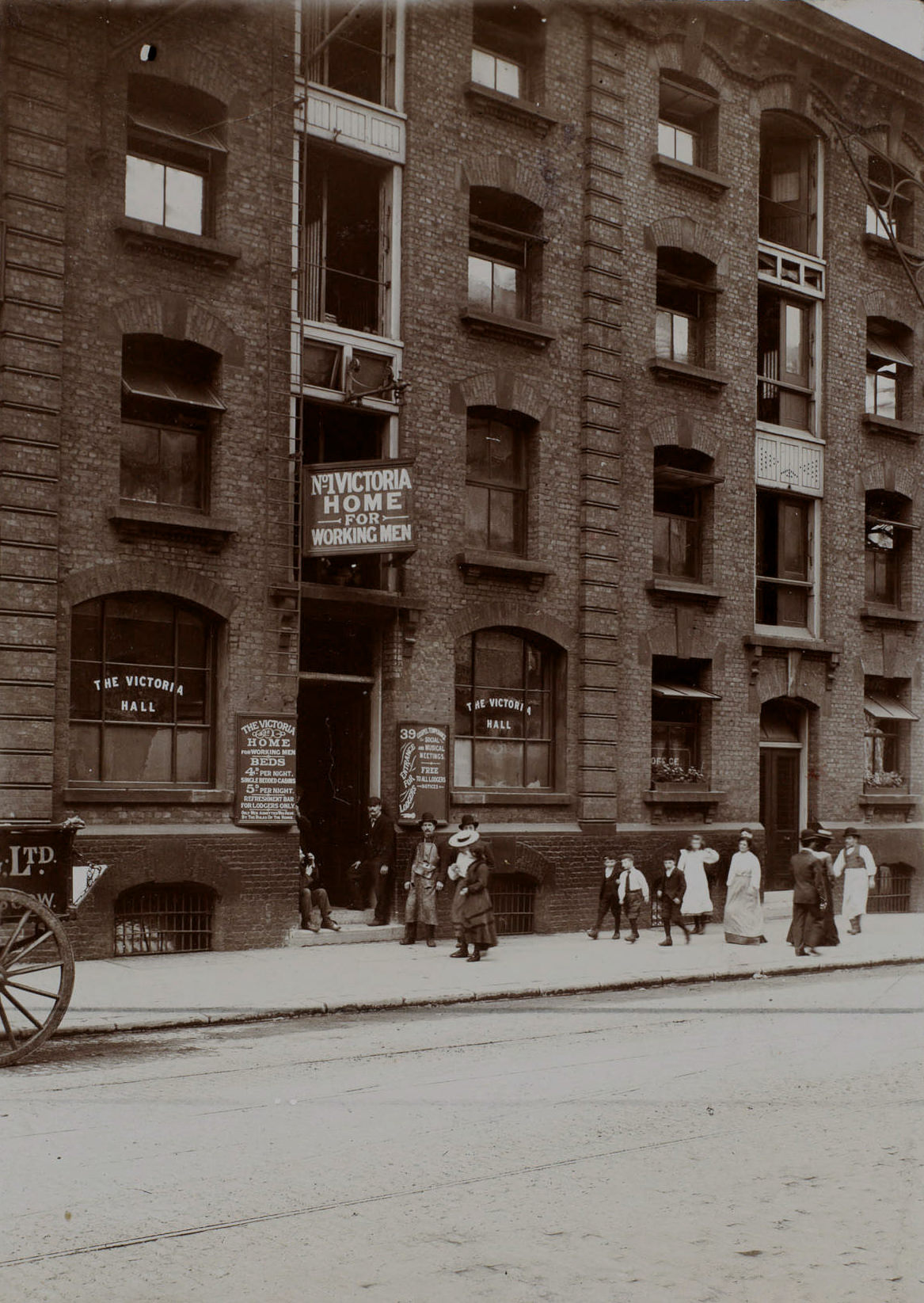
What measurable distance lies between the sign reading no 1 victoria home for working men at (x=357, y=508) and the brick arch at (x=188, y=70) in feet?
16.4

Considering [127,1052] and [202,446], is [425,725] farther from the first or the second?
[127,1052]

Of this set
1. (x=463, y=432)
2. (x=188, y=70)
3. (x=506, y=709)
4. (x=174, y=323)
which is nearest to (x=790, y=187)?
(x=463, y=432)

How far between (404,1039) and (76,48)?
41.2ft

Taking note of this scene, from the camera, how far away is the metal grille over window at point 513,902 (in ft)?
70.5

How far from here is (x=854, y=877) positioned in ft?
75.9

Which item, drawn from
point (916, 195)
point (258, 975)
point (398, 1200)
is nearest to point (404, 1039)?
point (258, 975)

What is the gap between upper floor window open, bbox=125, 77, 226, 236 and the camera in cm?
1841

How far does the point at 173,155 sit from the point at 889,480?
14.8m

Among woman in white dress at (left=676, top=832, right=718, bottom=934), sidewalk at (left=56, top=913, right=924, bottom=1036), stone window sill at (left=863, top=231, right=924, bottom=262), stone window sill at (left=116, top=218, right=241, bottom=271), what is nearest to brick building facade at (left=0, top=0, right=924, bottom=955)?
stone window sill at (left=116, top=218, right=241, bottom=271)

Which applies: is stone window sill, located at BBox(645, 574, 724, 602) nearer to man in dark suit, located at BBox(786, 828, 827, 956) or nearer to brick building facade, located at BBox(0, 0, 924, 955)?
brick building facade, located at BBox(0, 0, 924, 955)

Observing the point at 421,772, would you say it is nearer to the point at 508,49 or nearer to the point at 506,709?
the point at 506,709

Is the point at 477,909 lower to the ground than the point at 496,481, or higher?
lower

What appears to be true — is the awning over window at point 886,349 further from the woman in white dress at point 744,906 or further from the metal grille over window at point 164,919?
the metal grille over window at point 164,919

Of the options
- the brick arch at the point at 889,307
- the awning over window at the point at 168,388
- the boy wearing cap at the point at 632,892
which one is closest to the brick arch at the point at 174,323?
the awning over window at the point at 168,388
